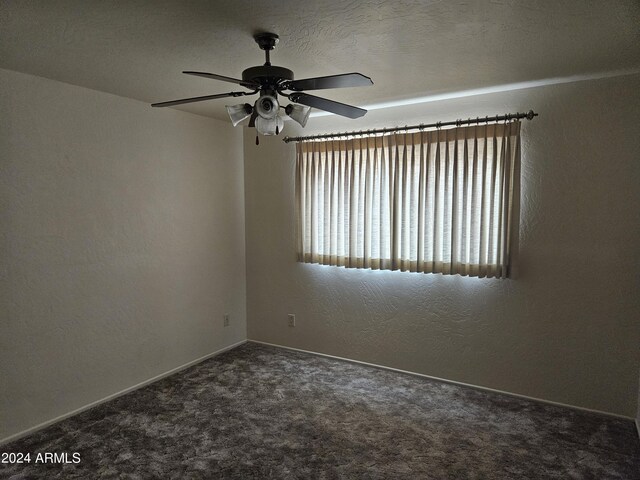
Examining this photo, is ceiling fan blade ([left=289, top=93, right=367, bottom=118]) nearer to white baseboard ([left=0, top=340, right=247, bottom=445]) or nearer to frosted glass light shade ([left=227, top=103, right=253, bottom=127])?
frosted glass light shade ([left=227, top=103, right=253, bottom=127])

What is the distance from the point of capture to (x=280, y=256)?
4414mm

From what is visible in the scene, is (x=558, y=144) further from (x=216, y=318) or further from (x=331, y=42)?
(x=216, y=318)

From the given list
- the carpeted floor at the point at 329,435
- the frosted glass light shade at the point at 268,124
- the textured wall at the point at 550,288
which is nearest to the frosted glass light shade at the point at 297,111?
the frosted glass light shade at the point at 268,124

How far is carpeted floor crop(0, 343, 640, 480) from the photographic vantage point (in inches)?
93.3

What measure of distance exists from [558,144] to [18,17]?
3401 mm

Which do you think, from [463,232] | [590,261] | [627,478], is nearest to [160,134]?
[463,232]

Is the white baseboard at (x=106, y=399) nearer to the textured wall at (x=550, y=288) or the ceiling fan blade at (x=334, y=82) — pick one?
the textured wall at (x=550, y=288)

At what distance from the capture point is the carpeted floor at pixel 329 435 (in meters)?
2.37

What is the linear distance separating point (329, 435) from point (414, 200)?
2003 millimetres

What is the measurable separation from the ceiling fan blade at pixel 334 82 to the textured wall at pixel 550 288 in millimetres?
1814

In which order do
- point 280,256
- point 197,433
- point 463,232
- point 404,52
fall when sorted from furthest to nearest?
point 280,256
point 463,232
point 197,433
point 404,52

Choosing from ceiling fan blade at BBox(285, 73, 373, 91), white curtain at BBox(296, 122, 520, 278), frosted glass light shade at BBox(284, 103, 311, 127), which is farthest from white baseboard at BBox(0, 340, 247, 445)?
ceiling fan blade at BBox(285, 73, 373, 91)

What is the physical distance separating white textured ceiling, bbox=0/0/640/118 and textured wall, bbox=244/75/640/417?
1.25 ft

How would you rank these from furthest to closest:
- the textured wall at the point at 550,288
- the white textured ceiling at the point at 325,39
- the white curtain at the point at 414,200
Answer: the white curtain at the point at 414,200 → the textured wall at the point at 550,288 → the white textured ceiling at the point at 325,39
